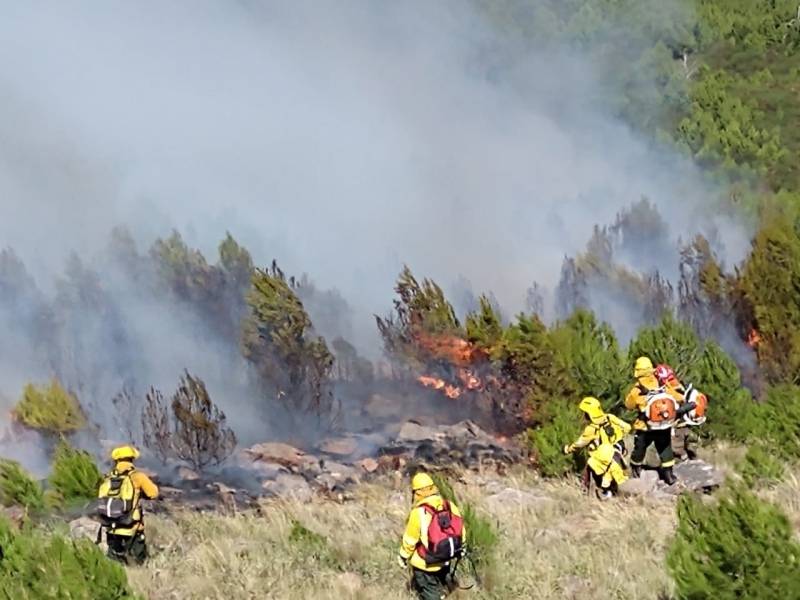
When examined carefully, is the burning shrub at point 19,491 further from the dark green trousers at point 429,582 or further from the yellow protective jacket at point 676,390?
the yellow protective jacket at point 676,390

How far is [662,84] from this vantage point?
33.3m

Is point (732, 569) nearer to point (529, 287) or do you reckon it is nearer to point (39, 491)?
point (39, 491)

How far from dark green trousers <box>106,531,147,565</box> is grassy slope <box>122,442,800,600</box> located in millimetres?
147

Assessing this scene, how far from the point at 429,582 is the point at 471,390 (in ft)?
23.9

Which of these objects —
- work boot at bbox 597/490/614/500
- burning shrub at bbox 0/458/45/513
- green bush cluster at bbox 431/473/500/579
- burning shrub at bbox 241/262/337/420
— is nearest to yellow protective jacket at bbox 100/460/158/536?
green bush cluster at bbox 431/473/500/579

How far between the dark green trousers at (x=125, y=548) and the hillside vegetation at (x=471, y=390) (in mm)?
167

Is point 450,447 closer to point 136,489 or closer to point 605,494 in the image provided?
point 605,494

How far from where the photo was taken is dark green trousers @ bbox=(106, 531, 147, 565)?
274 inches

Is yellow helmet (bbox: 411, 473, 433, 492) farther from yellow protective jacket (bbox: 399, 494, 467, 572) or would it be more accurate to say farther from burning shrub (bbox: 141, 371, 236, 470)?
burning shrub (bbox: 141, 371, 236, 470)

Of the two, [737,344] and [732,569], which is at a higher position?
[737,344]

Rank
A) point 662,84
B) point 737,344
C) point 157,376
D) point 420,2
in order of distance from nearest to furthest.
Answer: point 737,344, point 157,376, point 662,84, point 420,2

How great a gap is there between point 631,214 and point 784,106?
10.1 m

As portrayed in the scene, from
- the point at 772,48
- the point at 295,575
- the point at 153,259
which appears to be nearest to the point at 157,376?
the point at 153,259

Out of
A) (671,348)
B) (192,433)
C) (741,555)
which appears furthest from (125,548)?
(671,348)
